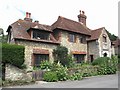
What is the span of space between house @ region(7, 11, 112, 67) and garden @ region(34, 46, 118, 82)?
1258mm

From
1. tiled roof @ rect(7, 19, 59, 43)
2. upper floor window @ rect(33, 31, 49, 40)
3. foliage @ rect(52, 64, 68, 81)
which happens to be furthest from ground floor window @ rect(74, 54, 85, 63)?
foliage @ rect(52, 64, 68, 81)

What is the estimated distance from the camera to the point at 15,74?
17.9 metres

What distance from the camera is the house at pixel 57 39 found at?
921 inches

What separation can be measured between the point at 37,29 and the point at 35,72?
7.39 meters

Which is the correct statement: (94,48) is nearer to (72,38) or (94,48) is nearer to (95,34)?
(95,34)

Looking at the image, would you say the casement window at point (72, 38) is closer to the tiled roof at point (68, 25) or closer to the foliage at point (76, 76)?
the tiled roof at point (68, 25)

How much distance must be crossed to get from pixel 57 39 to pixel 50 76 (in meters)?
9.42

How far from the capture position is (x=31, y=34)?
23.9 meters

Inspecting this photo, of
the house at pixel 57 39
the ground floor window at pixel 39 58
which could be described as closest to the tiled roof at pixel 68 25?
the house at pixel 57 39

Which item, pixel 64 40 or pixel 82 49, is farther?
pixel 82 49

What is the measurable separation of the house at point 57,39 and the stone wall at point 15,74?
473 centimetres

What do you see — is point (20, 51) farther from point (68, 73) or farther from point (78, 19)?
point (78, 19)

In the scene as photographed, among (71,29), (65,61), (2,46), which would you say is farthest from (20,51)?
(71,29)

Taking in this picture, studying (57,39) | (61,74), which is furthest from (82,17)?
(61,74)
